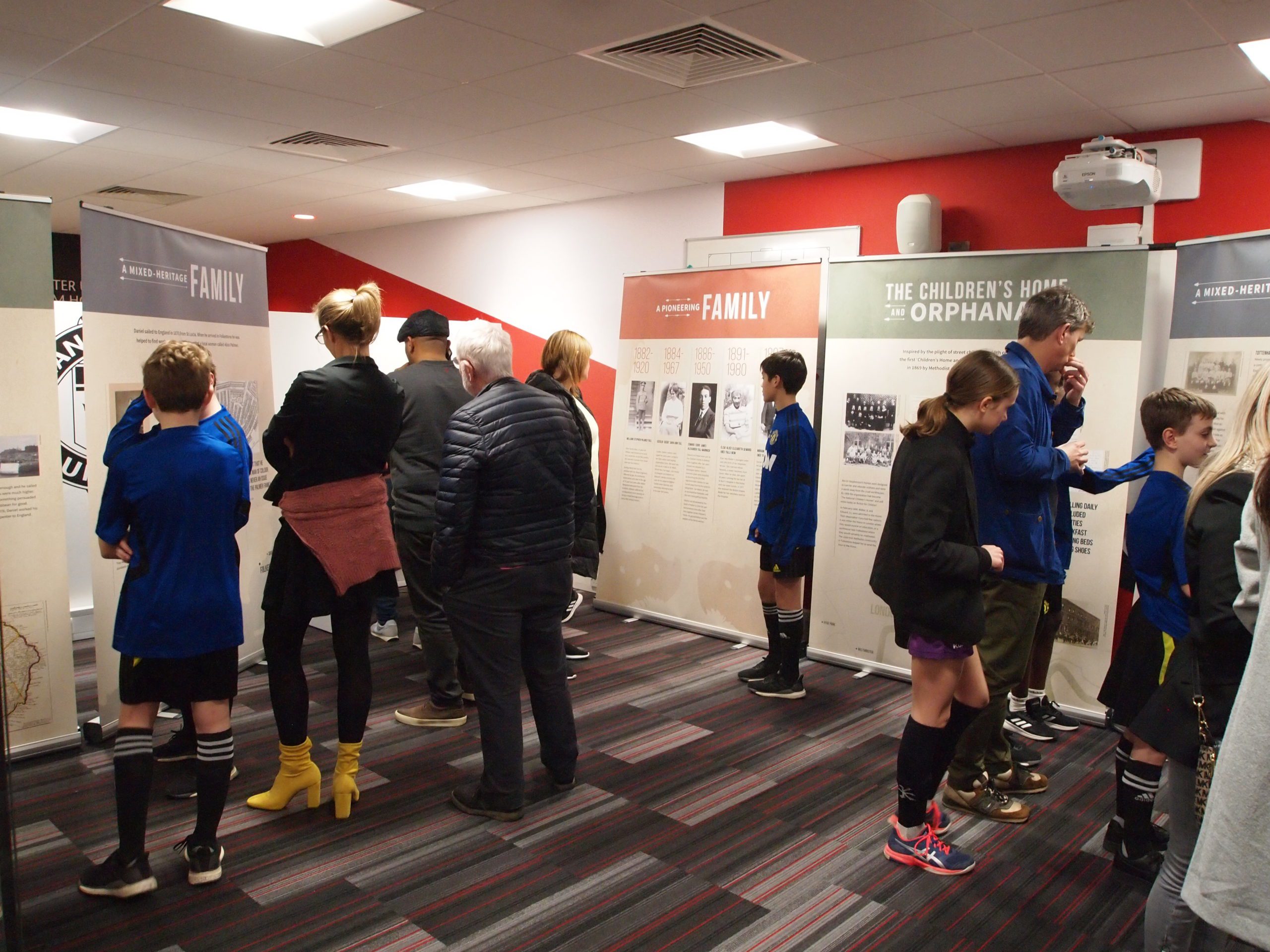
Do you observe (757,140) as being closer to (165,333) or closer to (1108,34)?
(1108,34)

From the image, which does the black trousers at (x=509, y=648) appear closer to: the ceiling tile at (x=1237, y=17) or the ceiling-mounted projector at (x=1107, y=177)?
the ceiling tile at (x=1237, y=17)

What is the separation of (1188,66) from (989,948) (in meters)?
3.15

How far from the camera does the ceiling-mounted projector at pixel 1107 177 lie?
3.84 m

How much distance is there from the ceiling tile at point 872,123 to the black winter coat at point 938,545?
2.24m

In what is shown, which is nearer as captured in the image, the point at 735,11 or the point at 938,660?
the point at 938,660

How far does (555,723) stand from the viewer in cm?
310

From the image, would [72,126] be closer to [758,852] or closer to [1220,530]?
[758,852]

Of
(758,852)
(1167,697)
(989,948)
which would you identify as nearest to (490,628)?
(758,852)

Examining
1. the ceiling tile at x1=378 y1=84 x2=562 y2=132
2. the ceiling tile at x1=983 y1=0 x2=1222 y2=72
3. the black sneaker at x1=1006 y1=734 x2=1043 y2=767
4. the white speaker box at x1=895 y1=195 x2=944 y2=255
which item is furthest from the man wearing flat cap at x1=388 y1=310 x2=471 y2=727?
the white speaker box at x1=895 y1=195 x2=944 y2=255

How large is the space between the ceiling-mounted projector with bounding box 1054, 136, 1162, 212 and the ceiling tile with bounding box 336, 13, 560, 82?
221 centimetres

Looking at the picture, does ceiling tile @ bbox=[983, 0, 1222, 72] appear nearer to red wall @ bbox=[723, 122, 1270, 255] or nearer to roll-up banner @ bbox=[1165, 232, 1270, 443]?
roll-up banner @ bbox=[1165, 232, 1270, 443]

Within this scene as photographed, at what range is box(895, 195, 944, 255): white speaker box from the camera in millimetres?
4855

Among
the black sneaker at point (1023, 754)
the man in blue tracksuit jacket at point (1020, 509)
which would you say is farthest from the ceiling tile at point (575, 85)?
the black sneaker at point (1023, 754)

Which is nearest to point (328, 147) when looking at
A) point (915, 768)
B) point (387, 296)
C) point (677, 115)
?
point (677, 115)
